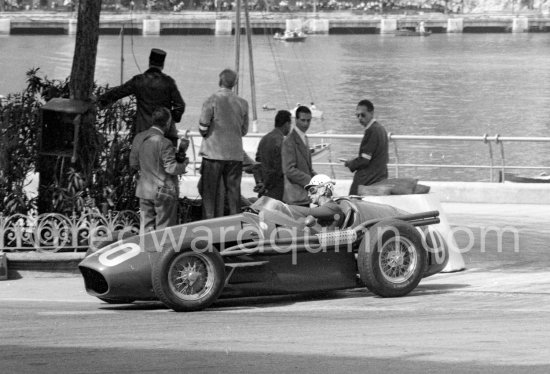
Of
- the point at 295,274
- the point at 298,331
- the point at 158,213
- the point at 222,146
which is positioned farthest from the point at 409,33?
the point at 298,331

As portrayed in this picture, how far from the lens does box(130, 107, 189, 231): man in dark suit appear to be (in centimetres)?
1296

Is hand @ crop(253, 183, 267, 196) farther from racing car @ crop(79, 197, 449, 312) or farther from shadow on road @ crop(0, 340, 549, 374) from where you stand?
shadow on road @ crop(0, 340, 549, 374)

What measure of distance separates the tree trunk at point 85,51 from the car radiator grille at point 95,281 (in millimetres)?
3572

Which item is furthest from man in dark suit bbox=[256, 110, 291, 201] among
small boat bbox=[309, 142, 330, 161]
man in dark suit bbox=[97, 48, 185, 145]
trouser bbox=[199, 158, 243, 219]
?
small boat bbox=[309, 142, 330, 161]

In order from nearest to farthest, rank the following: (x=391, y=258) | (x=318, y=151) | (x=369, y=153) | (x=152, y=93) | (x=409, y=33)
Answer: (x=391, y=258)
(x=152, y=93)
(x=369, y=153)
(x=318, y=151)
(x=409, y=33)

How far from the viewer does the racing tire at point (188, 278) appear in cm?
1101

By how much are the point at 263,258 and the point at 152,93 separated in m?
3.13

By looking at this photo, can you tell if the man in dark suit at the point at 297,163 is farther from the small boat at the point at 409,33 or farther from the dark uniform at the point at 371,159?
the small boat at the point at 409,33

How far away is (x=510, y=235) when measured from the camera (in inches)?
637

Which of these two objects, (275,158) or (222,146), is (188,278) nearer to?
(222,146)

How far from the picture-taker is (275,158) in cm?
1489

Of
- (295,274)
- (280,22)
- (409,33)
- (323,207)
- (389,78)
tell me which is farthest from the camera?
(409,33)

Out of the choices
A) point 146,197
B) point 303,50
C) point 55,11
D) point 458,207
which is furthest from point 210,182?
point 55,11

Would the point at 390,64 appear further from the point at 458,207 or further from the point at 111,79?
the point at 458,207
